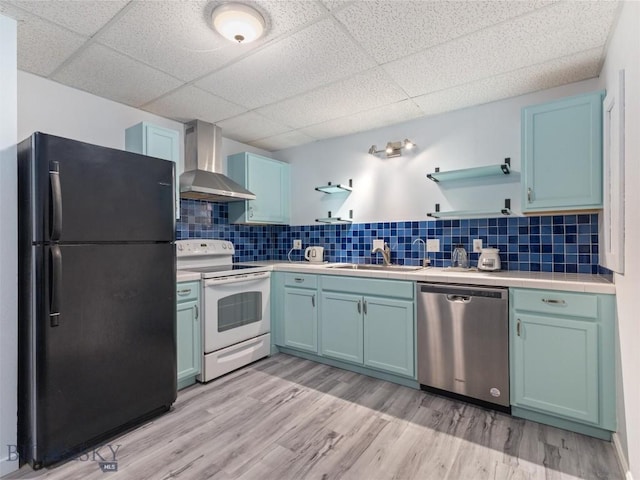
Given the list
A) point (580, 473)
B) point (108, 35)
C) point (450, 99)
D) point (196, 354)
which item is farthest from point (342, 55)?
point (580, 473)

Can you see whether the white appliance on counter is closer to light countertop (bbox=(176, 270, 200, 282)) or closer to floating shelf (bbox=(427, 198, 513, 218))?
light countertop (bbox=(176, 270, 200, 282))

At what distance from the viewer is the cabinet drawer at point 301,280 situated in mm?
2947

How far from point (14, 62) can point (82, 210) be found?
82 cm

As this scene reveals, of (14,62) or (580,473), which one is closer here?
(580,473)

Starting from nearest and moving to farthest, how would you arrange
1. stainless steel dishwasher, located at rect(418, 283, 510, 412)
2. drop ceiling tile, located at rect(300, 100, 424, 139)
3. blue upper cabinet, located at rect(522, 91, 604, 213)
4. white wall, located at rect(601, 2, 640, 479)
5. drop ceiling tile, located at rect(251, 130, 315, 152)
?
white wall, located at rect(601, 2, 640, 479) < blue upper cabinet, located at rect(522, 91, 604, 213) < stainless steel dishwasher, located at rect(418, 283, 510, 412) < drop ceiling tile, located at rect(300, 100, 424, 139) < drop ceiling tile, located at rect(251, 130, 315, 152)

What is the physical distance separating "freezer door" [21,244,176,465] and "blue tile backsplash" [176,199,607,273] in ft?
3.98

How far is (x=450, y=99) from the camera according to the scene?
8.72 ft

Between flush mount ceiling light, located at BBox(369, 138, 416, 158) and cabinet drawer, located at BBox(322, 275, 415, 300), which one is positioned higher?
flush mount ceiling light, located at BBox(369, 138, 416, 158)

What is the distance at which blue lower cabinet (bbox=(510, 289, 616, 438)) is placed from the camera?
69.7 inches

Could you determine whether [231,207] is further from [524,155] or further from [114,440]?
[524,155]

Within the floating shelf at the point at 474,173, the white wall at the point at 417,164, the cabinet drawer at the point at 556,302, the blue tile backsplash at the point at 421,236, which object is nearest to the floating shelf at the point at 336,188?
the white wall at the point at 417,164

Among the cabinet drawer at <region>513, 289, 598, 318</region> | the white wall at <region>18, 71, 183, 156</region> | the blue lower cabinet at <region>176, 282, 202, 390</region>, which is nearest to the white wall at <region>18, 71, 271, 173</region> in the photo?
the white wall at <region>18, 71, 183, 156</region>

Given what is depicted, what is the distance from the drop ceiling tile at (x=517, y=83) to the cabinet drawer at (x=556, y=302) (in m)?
1.47

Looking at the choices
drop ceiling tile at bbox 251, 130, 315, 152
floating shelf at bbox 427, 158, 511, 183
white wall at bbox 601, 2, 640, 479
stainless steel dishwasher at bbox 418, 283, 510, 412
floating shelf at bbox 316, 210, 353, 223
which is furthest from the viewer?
drop ceiling tile at bbox 251, 130, 315, 152
